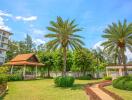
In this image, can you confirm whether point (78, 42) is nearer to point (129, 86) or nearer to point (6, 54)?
point (129, 86)

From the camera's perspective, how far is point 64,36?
26.9 metres

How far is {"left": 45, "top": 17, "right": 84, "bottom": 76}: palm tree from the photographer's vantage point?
88.4 feet

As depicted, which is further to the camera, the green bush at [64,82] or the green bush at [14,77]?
the green bush at [14,77]

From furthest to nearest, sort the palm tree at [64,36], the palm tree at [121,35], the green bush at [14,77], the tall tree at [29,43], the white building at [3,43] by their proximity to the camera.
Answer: the tall tree at [29,43], the white building at [3,43], the green bush at [14,77], the palm tree at [121,35], the palm tree at [64,36]

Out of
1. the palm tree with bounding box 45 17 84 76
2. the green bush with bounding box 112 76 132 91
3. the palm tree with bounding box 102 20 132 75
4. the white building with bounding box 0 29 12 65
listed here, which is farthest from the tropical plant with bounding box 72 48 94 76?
the white building with bounding box 0 29 12 65

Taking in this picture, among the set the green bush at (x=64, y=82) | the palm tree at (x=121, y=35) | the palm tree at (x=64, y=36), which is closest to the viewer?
the green bush at (x=64, y=82)

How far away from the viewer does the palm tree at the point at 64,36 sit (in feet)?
88.4

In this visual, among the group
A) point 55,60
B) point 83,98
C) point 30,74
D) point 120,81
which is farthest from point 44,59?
point 83,98

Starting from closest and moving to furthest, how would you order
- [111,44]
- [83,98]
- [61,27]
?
[83,98] < [61,27] < [111,44]

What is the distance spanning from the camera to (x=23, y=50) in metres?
80.4

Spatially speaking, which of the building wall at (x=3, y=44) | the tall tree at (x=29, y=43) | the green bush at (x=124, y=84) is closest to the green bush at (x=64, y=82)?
the green bush at (x=124, y=84)

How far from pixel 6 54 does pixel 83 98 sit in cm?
6261

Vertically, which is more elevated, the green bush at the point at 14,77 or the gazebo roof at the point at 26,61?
the gazebo roof at the point at 26,61

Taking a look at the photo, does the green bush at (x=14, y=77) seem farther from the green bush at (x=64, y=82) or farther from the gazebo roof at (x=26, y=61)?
the green bush at (x=64, y=82)
